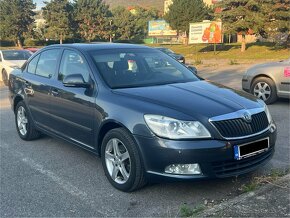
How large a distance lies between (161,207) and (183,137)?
74 cm

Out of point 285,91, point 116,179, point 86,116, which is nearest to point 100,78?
point 86,116

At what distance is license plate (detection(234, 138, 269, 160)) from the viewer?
151 inches

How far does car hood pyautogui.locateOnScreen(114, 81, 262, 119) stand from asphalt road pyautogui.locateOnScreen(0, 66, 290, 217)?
90 cm

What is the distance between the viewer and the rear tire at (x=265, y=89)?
9.20 metres

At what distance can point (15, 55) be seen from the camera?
17.0m

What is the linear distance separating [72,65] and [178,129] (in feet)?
7.03

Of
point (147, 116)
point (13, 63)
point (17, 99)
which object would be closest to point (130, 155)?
point (147, 116)

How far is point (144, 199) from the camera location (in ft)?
13.3

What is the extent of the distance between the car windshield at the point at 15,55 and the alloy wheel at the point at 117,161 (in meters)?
13.6

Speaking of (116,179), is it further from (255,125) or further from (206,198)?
(255,125)

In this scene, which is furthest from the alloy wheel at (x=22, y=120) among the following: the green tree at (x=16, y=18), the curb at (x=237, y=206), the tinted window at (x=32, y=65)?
the green tree at (x=16, y=18)

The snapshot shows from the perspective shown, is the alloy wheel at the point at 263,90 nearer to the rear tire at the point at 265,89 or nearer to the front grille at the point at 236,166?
the rear tire at the point at 265,89

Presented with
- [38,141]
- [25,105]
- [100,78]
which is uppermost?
[100,78]

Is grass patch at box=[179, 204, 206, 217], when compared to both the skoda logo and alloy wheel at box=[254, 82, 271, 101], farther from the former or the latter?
alloy wheel at box=[254, 82, 271, 101]
